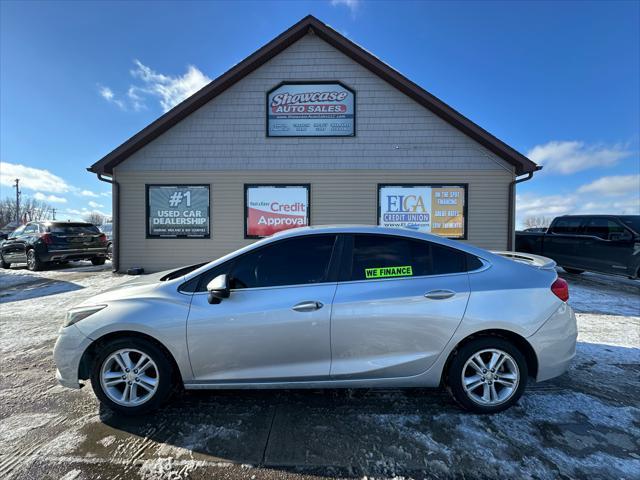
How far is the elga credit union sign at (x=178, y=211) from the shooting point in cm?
942

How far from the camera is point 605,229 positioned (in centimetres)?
890

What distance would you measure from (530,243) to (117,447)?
12675 millimetres

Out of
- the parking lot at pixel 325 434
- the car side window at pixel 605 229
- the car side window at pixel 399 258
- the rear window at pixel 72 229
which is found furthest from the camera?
the rear window at pixel 72 229

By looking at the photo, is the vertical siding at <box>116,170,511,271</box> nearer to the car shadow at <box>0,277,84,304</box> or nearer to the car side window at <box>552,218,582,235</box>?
the car shadow at <box>0,277,84,304</box>

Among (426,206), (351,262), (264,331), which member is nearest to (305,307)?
(264,331)

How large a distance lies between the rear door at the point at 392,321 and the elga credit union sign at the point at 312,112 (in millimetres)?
7456

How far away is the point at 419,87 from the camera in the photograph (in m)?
8.99

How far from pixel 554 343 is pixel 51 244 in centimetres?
1342

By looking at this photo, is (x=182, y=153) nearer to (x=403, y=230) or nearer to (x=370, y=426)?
(x=403, y=230)

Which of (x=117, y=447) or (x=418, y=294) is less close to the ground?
(x=418, y=294)

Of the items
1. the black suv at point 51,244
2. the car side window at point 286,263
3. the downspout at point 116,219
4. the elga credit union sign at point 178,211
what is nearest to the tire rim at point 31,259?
the black suv at point 51,244

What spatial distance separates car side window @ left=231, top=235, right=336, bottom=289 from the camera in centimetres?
277

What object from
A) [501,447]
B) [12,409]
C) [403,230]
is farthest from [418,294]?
[12,409]

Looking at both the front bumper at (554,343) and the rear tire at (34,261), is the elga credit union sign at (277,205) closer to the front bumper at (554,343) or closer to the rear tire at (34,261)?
the front bumper at (554,343)
